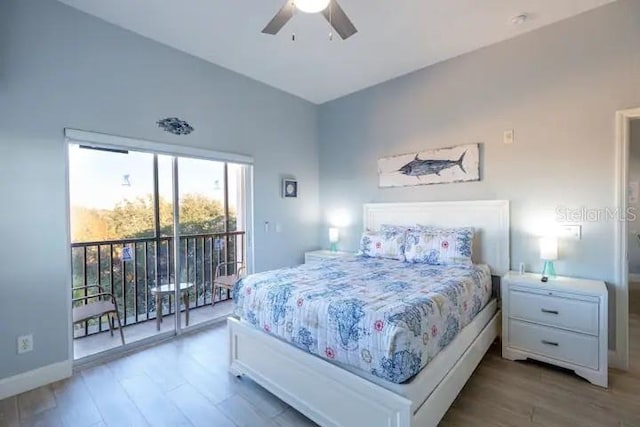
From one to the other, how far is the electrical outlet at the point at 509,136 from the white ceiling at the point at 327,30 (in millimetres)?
931

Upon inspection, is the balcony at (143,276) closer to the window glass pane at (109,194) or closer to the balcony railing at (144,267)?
the balcony railing at (144,267)

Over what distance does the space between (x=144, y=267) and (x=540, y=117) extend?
4514mm

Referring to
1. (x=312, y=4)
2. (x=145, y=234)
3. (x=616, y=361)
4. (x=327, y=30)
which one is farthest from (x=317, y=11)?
(x=616, y=361)

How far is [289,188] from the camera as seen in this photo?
14.5ft

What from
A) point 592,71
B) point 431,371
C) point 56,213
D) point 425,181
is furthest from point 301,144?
point 431,371

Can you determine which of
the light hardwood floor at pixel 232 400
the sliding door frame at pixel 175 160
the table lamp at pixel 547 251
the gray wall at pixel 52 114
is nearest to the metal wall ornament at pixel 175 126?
the gray wall at pixel 52 114

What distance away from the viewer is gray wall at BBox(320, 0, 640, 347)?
257cm

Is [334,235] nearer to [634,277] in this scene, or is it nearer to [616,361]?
[616,361]

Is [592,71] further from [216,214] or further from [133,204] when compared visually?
[133,204]

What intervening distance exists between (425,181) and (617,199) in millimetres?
1680

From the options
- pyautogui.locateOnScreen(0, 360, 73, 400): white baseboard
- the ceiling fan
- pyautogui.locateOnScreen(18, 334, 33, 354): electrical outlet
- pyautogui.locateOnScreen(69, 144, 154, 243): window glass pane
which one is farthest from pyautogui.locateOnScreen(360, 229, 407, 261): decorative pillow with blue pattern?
Result: pyautogui.locateOnScreen(18, 334, 33, 354): electrical outlet

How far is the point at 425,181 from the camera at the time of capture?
12.0ft

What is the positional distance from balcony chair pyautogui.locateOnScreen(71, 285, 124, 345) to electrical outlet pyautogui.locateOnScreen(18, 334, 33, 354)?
30cm

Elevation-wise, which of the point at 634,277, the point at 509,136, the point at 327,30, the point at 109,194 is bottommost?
the point at 634,277
